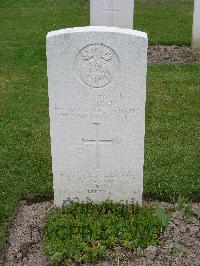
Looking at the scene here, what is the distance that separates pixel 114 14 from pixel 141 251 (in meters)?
6.24

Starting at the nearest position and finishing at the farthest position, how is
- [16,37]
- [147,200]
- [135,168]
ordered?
[135,168]
[147,200]
[16,37]

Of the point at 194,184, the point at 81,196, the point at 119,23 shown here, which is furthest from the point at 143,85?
the point at 119,23

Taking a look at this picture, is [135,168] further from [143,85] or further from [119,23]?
[119,23]

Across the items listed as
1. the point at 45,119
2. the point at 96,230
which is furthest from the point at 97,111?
the point at 45,119

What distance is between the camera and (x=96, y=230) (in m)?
4.20

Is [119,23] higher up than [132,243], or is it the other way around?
[119,23]

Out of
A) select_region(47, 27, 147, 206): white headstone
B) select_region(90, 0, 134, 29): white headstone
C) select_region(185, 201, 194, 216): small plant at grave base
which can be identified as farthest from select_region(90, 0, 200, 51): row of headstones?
select_region(185, 201, 194, 216): small plant at grave base

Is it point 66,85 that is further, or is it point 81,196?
point 81,196

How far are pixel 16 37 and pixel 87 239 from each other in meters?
7.29

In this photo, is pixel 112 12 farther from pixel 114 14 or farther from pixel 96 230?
pixel 96 230

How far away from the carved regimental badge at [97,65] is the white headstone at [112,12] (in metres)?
5.60

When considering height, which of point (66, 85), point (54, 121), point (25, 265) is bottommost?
point (25, 265)

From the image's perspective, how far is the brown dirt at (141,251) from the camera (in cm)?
400

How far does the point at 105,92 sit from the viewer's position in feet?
13.7
